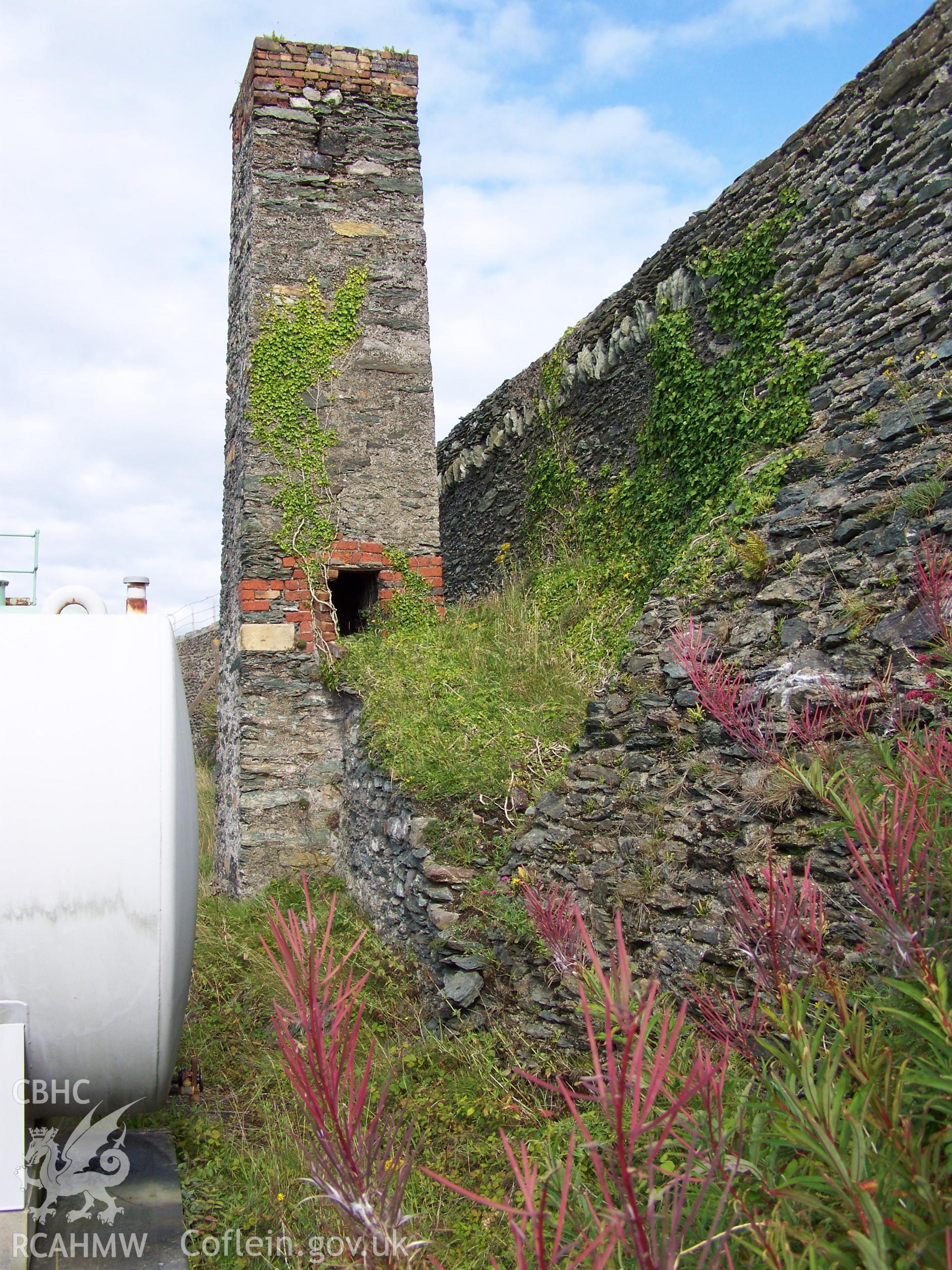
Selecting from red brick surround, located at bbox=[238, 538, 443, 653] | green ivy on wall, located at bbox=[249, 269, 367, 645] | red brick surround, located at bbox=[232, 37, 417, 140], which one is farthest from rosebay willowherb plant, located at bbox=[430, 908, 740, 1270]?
red brick surround, located at bbox=[232, 37, 417, 140]

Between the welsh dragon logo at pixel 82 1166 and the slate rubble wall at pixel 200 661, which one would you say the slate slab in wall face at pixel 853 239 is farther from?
the slate rubble wall at pixel 200 661

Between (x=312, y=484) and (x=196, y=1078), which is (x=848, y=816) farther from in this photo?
(x=312, y=484)

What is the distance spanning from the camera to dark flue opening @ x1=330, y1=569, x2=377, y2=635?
807cm

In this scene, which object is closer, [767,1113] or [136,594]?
[767,1113]

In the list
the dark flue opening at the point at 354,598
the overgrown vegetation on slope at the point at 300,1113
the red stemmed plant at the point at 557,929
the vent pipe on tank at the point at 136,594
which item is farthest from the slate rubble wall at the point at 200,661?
the red stemmed plant at the point at 557,929

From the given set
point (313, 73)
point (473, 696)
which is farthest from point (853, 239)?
point (313, 73)

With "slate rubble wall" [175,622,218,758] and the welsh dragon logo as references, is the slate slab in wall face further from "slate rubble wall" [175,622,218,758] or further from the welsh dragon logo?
"slate rubble wall" [175,622,218,758]

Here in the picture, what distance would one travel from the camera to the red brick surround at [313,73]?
7.98m

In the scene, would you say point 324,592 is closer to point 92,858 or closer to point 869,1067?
point 92,858

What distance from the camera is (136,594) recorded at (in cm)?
385

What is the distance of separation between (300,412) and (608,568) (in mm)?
3022

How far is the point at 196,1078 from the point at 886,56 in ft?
22.8

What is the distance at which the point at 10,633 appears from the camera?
3148mm

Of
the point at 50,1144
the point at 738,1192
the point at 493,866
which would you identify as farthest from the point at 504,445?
the point at 738,1192
